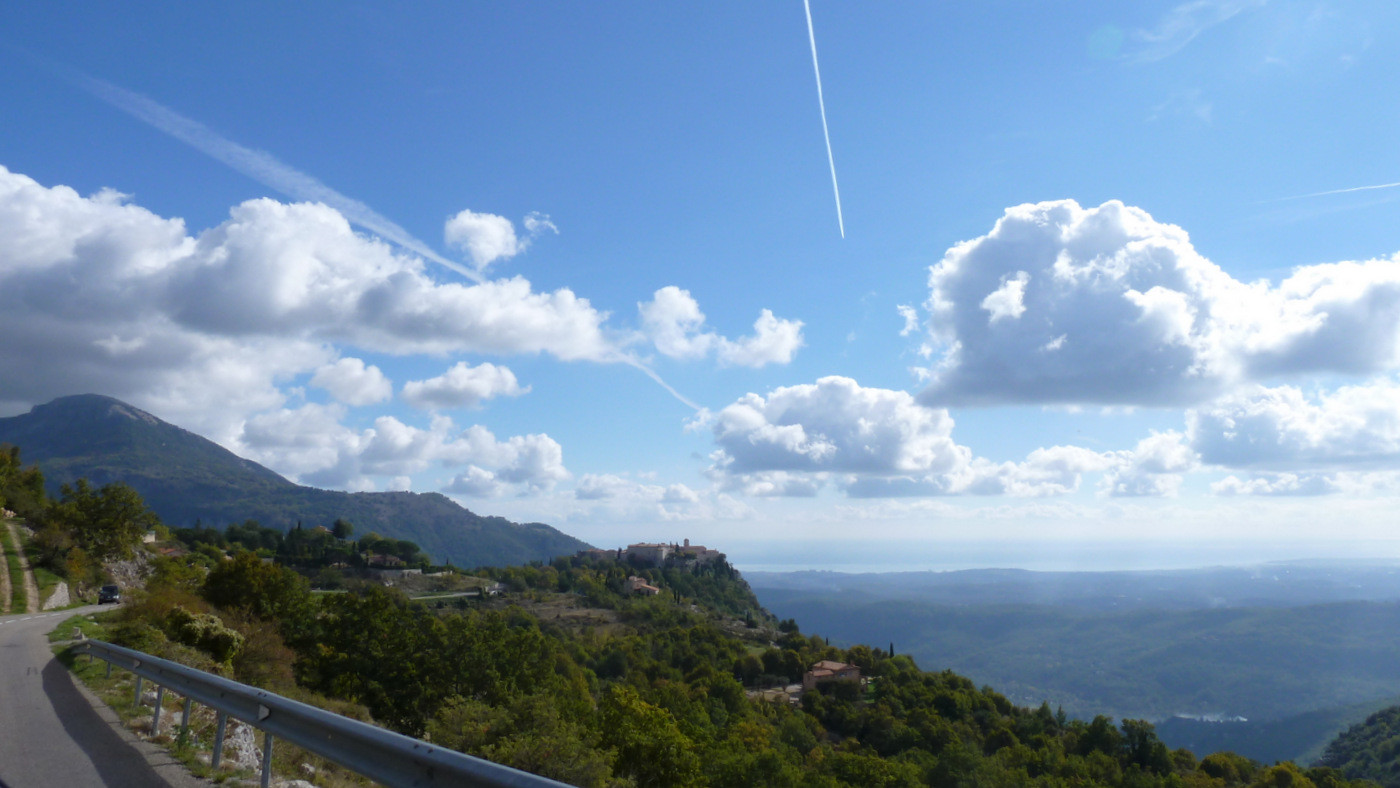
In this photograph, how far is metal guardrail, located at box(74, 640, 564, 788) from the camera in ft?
15.1

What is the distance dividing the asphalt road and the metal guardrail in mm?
598

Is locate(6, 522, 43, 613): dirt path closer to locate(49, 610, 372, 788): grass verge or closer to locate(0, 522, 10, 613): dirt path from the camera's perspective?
locate(0, 522, 10, 613): dirt path

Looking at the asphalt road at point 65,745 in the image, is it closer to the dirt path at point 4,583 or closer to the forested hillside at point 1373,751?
the dirt path at point 4,583

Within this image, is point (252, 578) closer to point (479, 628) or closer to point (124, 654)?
point (479, 628)

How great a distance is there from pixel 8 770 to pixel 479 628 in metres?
40.1

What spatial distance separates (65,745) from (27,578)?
45.5 m

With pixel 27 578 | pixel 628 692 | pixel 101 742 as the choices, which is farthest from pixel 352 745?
pixel 27 578

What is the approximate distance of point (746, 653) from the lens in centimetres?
10462

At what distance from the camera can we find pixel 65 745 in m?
8.48

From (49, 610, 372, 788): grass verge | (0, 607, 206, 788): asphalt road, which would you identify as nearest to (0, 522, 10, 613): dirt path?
(49, 610, 372, 788): grass verge

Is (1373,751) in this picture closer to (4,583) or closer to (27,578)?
(27,578)

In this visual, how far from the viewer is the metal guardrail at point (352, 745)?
15.1 ft

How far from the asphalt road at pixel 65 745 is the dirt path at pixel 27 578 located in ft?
101

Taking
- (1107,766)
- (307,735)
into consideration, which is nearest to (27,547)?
(307,735)
